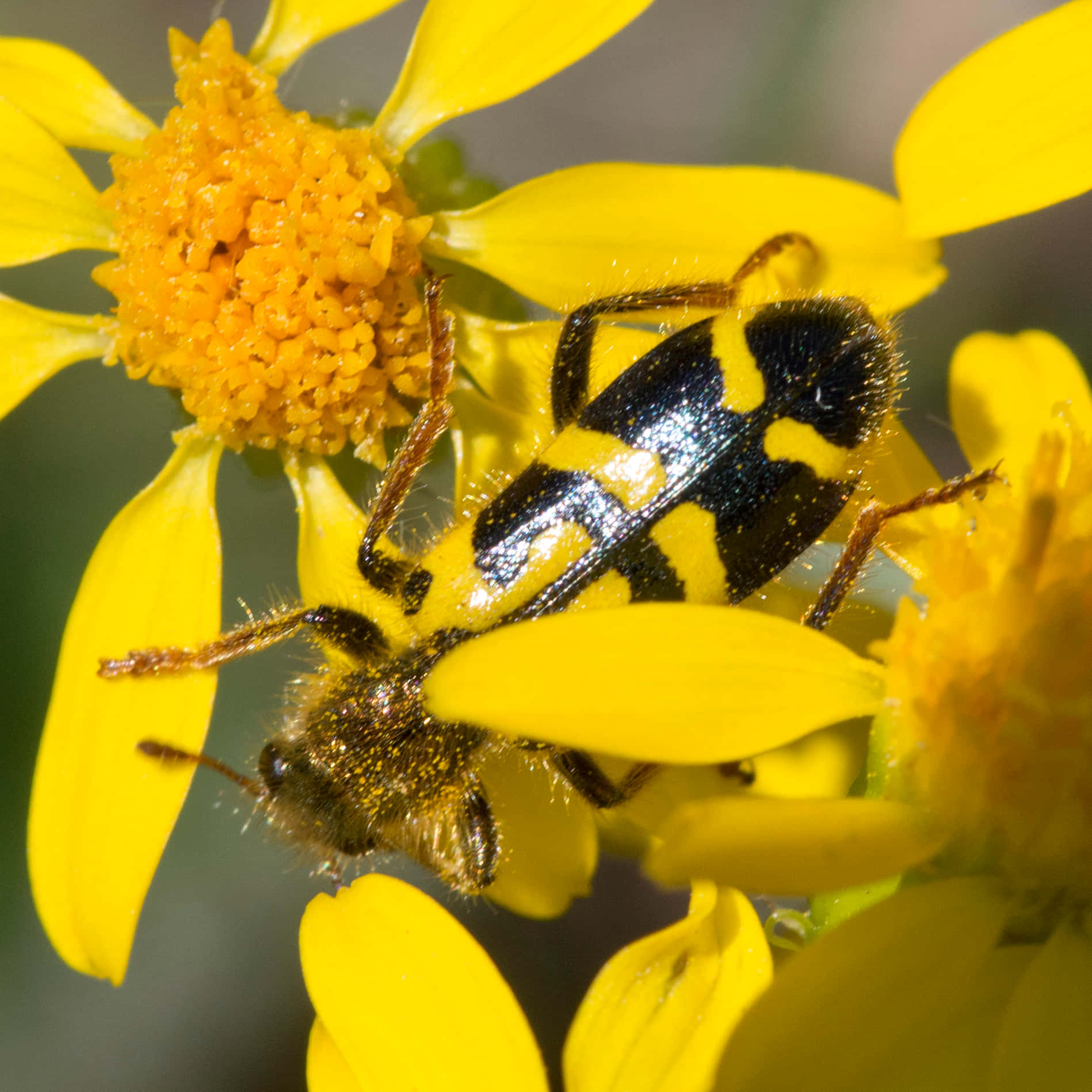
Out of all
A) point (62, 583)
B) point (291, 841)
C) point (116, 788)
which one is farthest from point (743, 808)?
point (62, 583)

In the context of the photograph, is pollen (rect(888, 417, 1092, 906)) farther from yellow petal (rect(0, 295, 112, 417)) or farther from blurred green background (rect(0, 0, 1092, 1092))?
yellow petal (rect(0, 295, 112, 417))

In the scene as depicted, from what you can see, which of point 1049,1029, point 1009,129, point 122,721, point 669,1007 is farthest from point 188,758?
point 1009,129

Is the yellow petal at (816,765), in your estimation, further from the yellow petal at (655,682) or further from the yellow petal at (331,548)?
the yellow petal at (331,548)

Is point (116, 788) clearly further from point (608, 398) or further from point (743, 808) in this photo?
point (743, 808)

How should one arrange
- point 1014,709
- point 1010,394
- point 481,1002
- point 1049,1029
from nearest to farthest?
point 1049,1029, point 1014,709, point 481,1002, point 1010,394

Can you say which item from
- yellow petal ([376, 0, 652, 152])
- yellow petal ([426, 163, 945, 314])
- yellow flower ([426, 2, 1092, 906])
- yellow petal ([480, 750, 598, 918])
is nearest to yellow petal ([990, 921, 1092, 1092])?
Result: yellow flower ([426, 2, 1092, 906])

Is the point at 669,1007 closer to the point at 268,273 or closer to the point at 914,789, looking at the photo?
the point at 914,789
